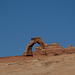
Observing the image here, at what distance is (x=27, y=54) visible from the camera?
4228cm

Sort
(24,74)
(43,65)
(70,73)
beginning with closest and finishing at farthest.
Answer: (70,73)
(24,74)
(43,65)

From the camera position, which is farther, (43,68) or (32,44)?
(32,44)

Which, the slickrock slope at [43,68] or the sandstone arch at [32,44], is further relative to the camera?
the sandstone arch at [32,44]

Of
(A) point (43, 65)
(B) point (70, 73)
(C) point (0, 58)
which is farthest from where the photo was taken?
(C) point (0, 58)

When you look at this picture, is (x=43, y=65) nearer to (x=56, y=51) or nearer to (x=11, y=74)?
(x=11, y=74)

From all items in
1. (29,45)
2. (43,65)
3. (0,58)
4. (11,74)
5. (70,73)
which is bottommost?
(70,73)

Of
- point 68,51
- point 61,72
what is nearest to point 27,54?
point 68,51

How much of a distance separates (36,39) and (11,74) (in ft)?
106

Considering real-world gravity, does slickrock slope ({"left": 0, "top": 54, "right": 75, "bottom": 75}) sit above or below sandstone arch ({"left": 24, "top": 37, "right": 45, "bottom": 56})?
below

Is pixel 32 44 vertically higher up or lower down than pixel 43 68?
higher up

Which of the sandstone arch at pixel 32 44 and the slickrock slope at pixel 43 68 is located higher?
the sandstone arch at pixel 32 44

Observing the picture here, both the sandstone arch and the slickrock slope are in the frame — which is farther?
the sandstone arch

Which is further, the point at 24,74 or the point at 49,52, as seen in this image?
the point at 49,52

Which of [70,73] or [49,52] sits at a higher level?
[49,52]
